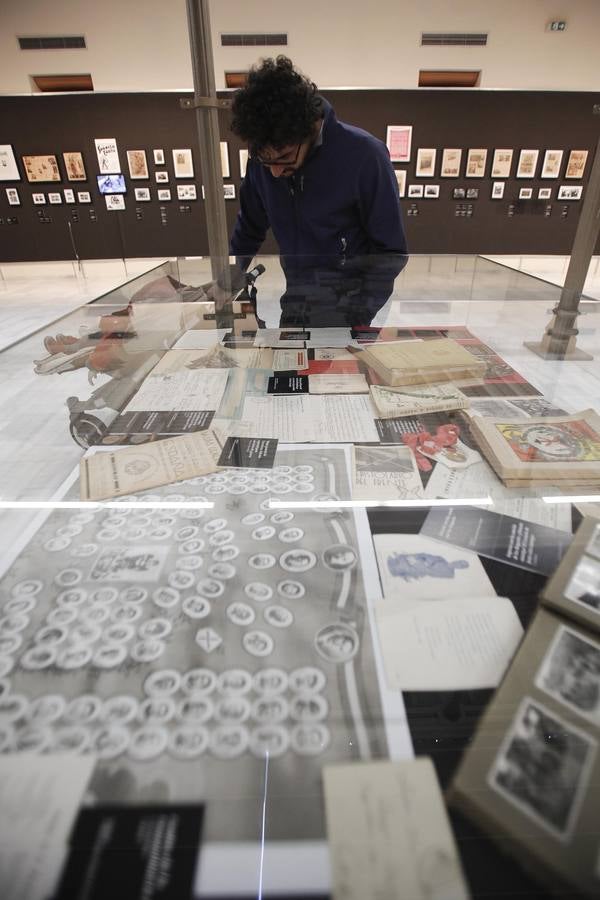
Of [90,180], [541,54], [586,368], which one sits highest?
[541,54]

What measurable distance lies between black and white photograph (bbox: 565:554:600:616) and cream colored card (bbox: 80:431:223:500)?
635mm

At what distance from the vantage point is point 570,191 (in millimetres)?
5902

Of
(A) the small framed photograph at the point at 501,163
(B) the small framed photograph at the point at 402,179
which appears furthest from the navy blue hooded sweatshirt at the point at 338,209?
(A) the small framed photograph at the point at 501,163

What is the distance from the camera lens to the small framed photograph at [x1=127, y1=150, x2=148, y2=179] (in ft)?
19.0

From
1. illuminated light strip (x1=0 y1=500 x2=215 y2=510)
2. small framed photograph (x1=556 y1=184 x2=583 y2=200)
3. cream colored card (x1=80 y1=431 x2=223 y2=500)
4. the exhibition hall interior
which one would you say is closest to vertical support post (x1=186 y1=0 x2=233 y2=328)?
the exhibition hall interior

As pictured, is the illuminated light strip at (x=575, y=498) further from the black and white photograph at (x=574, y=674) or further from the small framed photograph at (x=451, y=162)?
the small framed photograph at (x=451, y=162)

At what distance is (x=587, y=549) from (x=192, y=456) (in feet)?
2.36

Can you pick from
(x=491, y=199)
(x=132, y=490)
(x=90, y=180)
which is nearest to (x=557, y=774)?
(x=132, y=490)

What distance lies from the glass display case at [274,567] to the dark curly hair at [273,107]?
0.67 m

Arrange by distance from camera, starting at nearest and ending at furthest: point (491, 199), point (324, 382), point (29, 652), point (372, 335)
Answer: point (29, 652) < point (324, 382) < point (372, 335) < point (491, 199)

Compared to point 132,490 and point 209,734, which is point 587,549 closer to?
point 209,734

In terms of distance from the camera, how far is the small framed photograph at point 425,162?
5703 mm

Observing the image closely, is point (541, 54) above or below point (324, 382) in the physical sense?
above

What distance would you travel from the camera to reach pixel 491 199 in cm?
595
